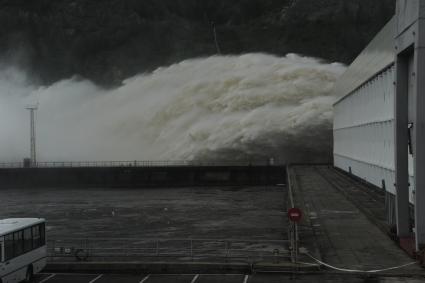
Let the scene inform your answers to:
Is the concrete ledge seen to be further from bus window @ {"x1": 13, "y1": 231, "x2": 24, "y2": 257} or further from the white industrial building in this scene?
the white industrial building

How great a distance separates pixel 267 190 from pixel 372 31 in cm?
7396

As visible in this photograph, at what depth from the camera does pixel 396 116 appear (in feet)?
73.4

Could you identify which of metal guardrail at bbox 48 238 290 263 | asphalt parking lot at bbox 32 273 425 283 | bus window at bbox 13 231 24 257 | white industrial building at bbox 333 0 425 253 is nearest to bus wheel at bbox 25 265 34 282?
asphalt parking lot at bbox 32 273 425 283

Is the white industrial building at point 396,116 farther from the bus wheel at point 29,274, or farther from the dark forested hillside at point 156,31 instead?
the dark forested hillside at point 156,31

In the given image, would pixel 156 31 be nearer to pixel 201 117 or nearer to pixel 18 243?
pixel 201 117

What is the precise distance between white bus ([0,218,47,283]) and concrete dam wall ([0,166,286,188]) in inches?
2166

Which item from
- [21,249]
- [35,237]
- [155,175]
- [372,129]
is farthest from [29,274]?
[155,175]

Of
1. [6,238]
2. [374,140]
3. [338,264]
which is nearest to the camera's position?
[6,238]

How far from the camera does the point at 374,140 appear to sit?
32.8 m

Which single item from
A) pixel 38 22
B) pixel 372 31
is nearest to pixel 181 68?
pixel 372 31

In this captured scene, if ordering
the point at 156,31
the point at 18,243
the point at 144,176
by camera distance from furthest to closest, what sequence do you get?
the point at 156,31 < the point at 144,176 < the point at 18,243

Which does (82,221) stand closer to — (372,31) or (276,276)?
(276,276)

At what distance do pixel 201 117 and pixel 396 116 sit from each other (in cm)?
6373

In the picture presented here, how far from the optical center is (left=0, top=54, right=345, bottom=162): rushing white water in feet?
257
